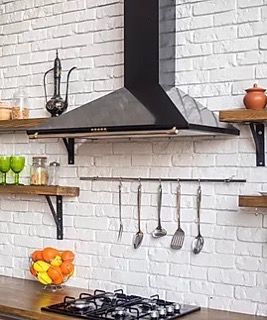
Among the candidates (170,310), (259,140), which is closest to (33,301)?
(170,310)

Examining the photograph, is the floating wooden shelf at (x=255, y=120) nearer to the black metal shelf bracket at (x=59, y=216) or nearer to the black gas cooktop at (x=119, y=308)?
the black gas cooktop at (x=119, y=308)

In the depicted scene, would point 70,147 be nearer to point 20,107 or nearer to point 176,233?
point 20,107

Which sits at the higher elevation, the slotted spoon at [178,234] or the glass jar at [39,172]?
the glass jar at [39,172]

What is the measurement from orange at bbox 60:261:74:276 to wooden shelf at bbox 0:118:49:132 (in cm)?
78

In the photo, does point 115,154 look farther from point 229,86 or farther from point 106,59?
point 229,86

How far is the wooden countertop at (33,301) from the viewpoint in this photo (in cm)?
279

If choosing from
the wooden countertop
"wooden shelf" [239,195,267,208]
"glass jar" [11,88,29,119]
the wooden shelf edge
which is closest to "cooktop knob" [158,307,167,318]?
the wooden countertop

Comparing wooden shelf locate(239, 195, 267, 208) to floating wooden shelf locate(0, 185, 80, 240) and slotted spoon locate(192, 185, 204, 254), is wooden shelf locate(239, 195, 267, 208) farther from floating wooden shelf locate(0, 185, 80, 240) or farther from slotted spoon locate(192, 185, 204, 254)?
floating wooden shelf locate(0, 185, 80, 240)

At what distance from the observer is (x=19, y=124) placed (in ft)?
11.4

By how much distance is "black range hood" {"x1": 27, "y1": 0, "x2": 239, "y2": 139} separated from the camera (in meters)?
2.65

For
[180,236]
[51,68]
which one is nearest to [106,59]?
[51,68]

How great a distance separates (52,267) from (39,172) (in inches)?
22.1

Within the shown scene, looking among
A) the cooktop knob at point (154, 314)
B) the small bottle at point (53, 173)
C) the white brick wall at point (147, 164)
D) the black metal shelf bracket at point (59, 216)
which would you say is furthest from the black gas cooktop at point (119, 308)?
the small bottle at point (53, 173)

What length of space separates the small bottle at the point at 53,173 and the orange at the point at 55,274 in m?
0.51
